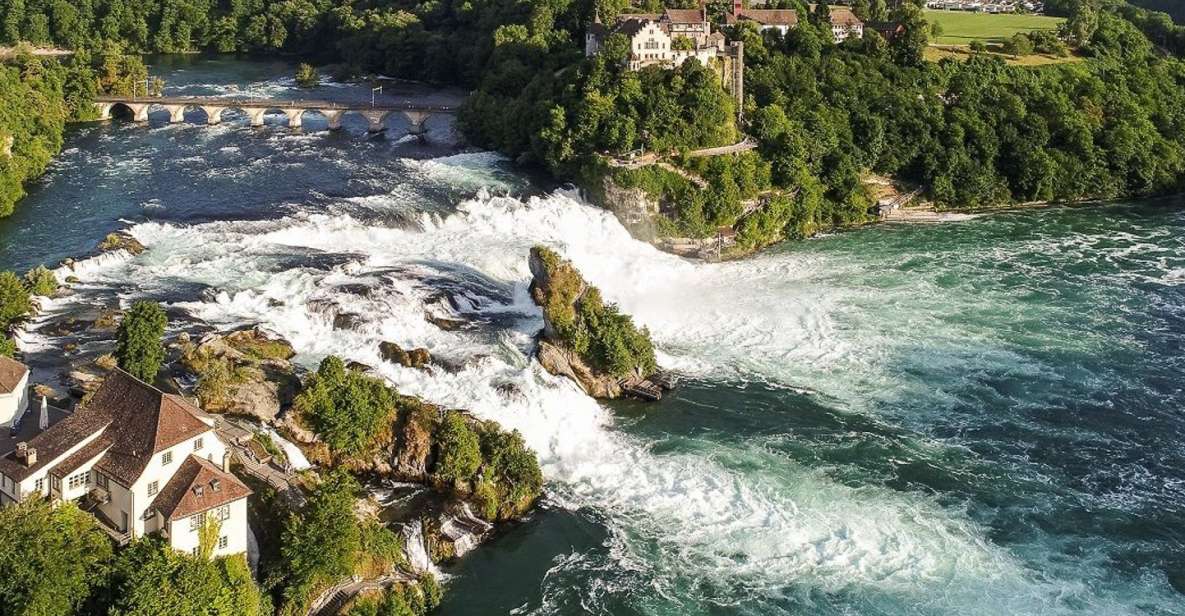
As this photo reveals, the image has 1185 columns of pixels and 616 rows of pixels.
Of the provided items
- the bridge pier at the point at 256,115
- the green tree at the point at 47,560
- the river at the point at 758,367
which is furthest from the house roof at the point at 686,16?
the green tree at the point at 47,560

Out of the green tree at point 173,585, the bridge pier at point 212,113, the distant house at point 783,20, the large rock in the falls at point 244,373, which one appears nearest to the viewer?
the green tree at point 173,585

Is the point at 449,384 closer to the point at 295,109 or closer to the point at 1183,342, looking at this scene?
the point at 1183,342

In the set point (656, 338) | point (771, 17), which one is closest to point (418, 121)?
point (771, 17)

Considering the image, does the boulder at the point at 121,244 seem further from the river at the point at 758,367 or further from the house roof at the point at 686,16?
the house roof at the point at 686,16

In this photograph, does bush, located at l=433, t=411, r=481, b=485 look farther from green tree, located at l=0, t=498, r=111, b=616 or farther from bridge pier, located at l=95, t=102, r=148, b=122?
bridge pier, located at l=95, t=102, r=148, b=122

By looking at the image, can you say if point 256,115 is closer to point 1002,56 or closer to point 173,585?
point 1002,56

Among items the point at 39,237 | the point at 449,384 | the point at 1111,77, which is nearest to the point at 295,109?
the point at 39,237
